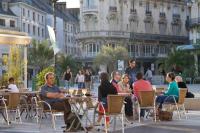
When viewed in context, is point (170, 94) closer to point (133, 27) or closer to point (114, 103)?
point (114, 103)

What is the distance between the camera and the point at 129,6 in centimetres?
8844

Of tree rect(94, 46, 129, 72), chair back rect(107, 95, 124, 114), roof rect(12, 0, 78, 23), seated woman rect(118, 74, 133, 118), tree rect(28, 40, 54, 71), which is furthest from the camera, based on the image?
roof rect(12, 0, 78, 23)

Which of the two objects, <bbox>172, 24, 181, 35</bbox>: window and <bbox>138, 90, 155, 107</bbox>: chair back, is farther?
<bbox>172, 24, 181, 35</bbox>: window

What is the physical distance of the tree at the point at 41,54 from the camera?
230 feet

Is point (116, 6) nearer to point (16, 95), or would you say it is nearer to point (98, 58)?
point (98, 58)

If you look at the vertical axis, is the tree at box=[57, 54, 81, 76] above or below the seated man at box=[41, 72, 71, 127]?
above

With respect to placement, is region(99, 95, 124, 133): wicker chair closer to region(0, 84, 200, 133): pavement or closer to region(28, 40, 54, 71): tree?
region(0, 84, 200, 133): pavement

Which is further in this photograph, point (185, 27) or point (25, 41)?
point (185, 27)

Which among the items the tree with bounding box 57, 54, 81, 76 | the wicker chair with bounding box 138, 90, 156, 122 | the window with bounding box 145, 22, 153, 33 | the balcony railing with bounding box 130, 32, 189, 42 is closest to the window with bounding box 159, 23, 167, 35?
the balcony railing with bounding box 130, 32, 189, 42

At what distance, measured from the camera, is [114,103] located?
489 inches

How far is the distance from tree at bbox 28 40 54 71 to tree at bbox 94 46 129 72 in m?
9.66

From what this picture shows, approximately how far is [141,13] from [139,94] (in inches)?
3000

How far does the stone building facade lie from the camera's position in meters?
85.8

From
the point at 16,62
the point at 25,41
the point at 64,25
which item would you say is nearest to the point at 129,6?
the point at 64,25
